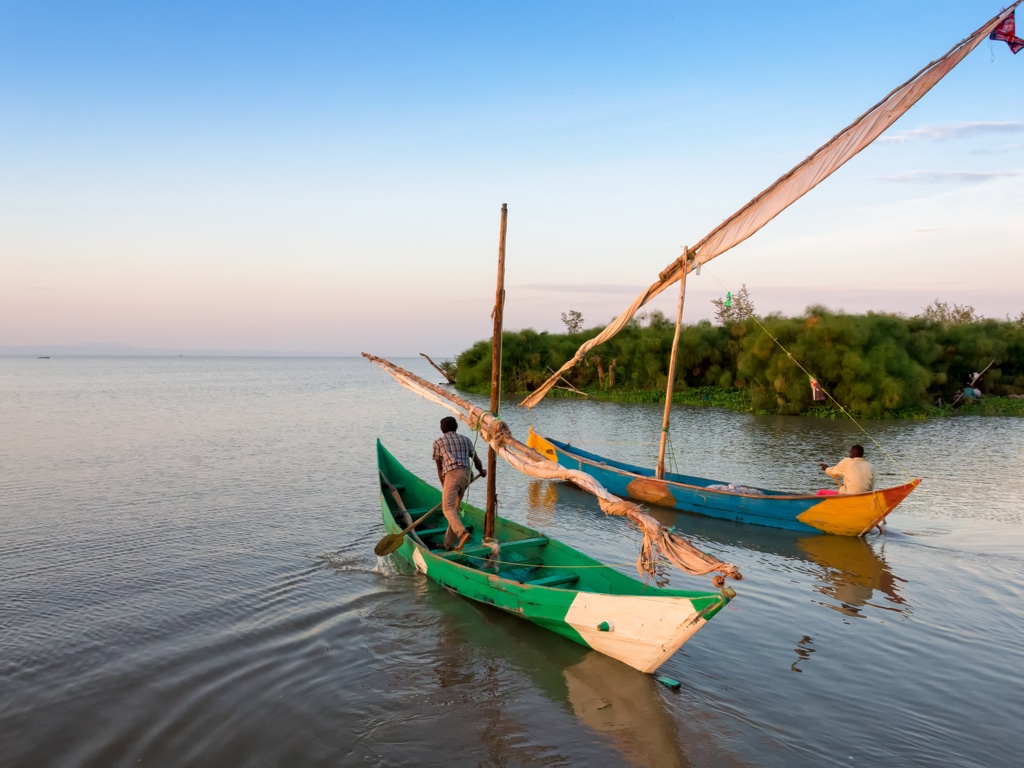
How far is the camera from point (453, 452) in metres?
9.29

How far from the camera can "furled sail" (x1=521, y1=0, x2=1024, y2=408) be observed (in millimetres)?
7027

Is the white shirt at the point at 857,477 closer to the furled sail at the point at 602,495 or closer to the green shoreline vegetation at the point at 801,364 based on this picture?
the furled sail at the point at 602,495

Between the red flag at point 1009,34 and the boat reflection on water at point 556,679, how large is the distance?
279 inches

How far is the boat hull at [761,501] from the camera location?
1162 centimetres

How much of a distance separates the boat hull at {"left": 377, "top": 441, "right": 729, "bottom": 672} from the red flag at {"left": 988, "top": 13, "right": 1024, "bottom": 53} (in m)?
5.97

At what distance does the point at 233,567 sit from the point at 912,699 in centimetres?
889

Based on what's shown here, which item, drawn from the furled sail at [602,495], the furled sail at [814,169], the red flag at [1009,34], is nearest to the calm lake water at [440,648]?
the furled sail at [602,495]

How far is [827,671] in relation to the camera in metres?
7.09

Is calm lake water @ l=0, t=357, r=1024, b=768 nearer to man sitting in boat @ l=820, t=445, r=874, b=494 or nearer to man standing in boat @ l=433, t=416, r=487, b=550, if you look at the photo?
man sitting in boat @ l=820, t=445, r=874, b=494

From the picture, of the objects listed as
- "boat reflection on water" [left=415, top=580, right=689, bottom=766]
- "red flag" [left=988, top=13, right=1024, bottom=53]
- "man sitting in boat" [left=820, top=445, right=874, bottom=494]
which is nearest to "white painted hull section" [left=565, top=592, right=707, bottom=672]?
"boat reflection on water" [left=415, top=580, right=689, bottom=766]

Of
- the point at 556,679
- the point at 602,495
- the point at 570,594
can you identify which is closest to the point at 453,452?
the point at 602,495

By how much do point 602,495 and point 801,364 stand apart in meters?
27.4

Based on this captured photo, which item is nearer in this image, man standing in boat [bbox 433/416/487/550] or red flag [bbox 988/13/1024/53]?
red flag [bbox 988/13/1024/53]

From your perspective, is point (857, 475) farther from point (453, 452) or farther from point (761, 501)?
point (453, 452)
